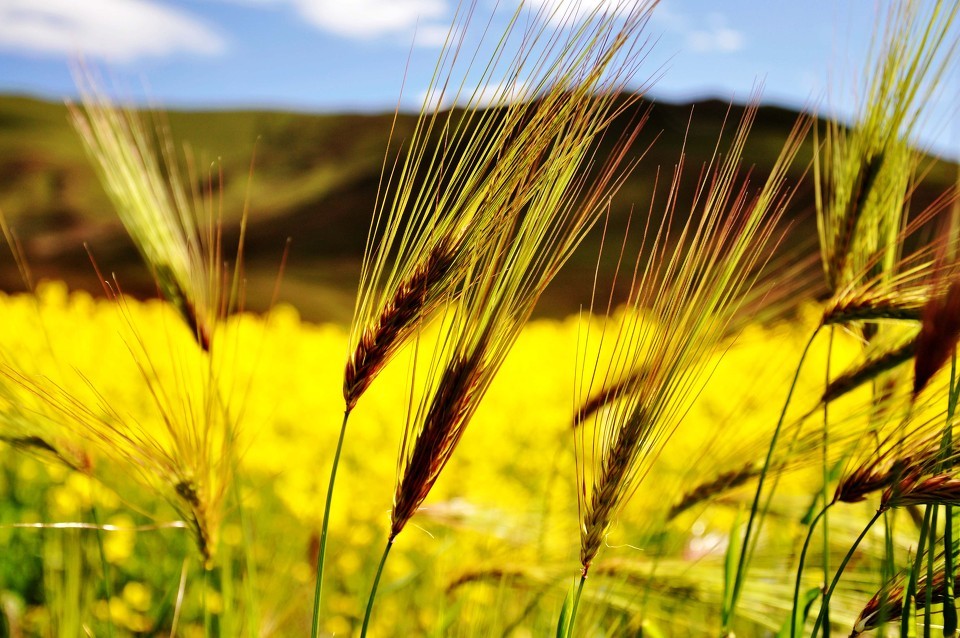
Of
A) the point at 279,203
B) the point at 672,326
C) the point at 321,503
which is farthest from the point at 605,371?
the point at 279,203

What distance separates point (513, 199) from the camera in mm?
827

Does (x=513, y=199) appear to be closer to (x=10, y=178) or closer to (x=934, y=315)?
(x=934, y=315)

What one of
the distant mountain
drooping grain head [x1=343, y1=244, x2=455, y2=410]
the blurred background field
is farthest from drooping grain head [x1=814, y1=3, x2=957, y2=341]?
the distant mountain

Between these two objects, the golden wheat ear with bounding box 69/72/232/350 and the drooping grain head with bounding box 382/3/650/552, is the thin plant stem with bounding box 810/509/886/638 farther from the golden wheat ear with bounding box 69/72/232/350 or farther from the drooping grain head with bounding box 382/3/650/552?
the golden wheat ear with bounding box 69/72/232/350

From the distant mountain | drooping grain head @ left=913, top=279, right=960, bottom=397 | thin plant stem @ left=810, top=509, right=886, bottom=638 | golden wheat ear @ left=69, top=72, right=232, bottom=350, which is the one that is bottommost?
thin plant stem @ left=810, top=509, right=886, bottom=638

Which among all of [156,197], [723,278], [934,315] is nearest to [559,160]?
[723,278]

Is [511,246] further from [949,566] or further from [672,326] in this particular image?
[949,566]

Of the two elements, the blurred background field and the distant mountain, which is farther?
the distant mountain

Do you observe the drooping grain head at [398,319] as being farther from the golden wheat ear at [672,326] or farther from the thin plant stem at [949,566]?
the thin plant stem at [949,566]

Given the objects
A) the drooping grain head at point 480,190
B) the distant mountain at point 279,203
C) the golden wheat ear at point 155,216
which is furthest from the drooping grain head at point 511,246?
the distant mountain at point 279,203

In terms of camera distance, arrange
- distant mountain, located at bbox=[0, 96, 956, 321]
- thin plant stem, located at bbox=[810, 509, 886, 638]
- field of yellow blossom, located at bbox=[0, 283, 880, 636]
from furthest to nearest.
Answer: distant mountain, located at bbox=[0, 96, 956, 321], field of yellow blossom, located at bbox=[0, 283, 880, 636], thin plant stem, located at bbox=[810, 509, 886, 638]

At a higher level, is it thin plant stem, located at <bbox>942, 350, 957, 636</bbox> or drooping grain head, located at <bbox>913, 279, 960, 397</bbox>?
drooping grain head, located at <bbox>913, 279, 960, 397</bbox>

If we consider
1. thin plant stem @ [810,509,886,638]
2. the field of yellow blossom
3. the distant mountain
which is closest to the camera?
thin plant stem @ [810,509,886,638]

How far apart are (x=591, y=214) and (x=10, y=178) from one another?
37.8 ft
